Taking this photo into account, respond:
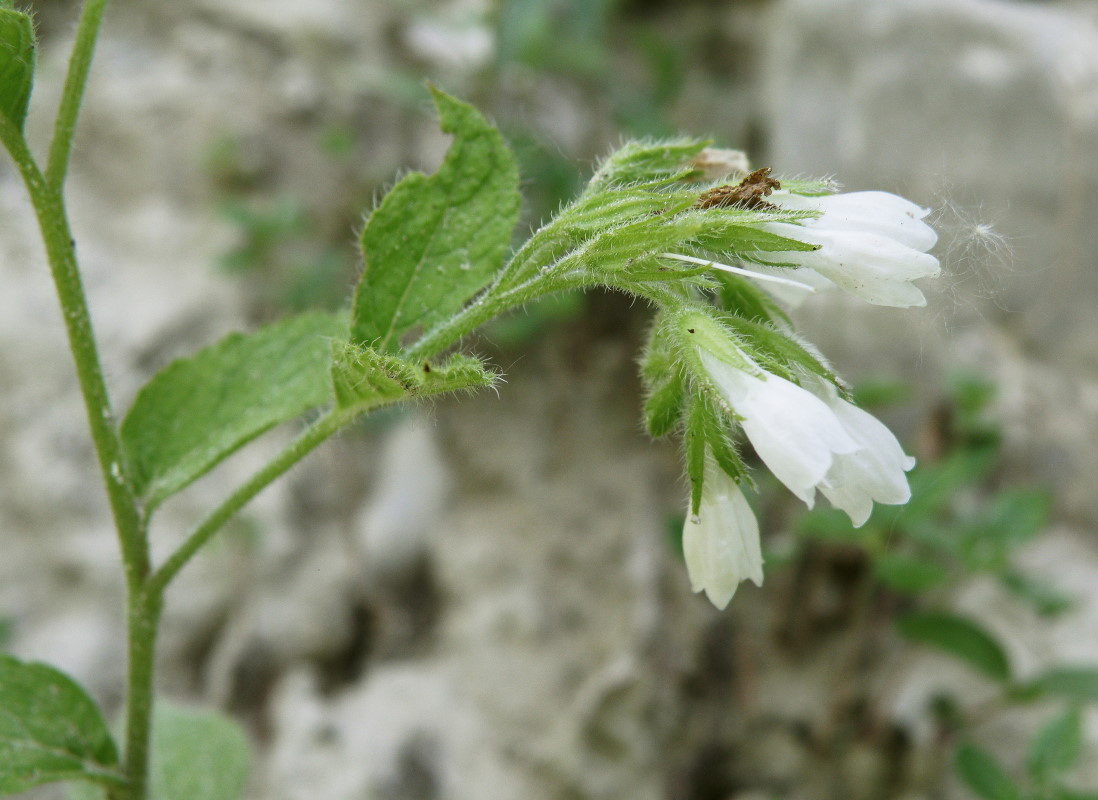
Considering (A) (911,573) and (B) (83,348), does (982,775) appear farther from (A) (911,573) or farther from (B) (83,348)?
(B) (83,348)

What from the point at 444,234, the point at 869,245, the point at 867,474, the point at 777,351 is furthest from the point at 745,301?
the point at 444,234

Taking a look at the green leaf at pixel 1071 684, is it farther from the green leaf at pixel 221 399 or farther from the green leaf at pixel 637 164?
the green leaf at pixel 221 399

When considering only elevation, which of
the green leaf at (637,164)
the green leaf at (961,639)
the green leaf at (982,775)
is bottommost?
the green leaf at (982,775)

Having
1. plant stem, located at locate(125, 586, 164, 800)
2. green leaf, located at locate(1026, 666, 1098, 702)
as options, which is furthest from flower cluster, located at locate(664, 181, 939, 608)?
green leaf, located at locate(1026, 666, 1098, 702)

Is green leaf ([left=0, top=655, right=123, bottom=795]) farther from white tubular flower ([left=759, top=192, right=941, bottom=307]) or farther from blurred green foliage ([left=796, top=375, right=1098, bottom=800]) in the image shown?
blurred green foliage ([left=796, top=375, right=1098, bottom=800])

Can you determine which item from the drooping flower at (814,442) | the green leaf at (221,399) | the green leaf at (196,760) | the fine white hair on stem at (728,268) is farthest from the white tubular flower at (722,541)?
the green leaf at (196,760)

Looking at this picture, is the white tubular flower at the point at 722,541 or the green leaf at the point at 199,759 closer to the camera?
the white tubular flower at the point at 722,541
